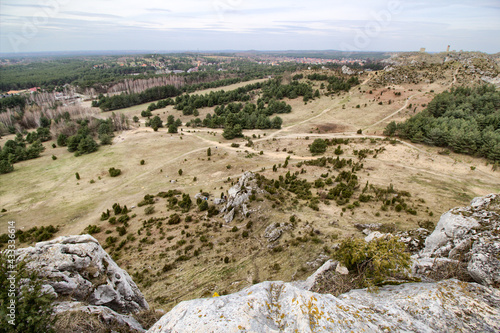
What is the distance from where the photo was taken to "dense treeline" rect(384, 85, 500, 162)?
133 ft

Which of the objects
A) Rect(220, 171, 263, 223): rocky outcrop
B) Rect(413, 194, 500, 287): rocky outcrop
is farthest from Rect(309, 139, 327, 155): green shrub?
Rect(413, 194, 500, 287): rocky outcrop

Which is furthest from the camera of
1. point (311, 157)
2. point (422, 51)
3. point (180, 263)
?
point (422, 51)

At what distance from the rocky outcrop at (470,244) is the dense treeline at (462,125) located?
37.7m

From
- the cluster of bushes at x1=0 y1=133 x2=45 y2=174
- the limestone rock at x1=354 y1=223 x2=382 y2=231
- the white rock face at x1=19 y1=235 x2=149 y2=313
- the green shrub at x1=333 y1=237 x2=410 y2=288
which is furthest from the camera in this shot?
the cluster of bushes at x1=0 y1=133 x2=45 y2=174

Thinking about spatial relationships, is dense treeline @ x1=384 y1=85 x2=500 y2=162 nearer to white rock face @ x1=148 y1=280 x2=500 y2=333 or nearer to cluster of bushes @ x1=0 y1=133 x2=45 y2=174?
white rock face @ x1=148 y1=280 x2=500 y2=333

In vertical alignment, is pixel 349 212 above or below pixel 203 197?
above

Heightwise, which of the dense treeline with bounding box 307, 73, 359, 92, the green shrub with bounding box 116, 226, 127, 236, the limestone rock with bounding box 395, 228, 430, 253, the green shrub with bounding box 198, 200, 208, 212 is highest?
the dense treeline with bounding box 307, 73, 359, 92

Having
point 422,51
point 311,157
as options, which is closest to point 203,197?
point 311,157

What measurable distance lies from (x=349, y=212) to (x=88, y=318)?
24.8 m

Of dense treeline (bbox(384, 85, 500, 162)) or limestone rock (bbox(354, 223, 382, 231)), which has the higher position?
dense treeline (bbox(384, 85, 500, 162))

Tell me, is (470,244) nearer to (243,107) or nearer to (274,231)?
(274,231)

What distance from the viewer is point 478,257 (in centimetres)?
895

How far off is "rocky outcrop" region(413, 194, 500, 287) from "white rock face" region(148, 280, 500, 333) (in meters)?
1.36

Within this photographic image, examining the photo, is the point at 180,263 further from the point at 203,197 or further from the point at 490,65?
the point at 490,65
